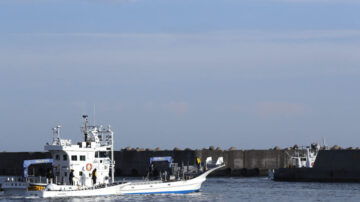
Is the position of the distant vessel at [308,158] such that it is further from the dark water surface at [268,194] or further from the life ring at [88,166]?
the life ring at [88,166]

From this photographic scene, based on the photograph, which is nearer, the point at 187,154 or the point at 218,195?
the point at 218,195

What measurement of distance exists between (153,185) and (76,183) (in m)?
7.03

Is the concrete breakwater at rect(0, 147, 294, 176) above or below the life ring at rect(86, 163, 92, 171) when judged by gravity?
above

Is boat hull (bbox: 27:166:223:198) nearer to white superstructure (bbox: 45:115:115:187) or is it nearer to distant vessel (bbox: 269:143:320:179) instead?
white superstructure (bbox: 45:115:115:187)

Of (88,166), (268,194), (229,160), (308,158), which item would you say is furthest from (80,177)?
(229,160)

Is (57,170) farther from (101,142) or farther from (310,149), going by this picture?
(310,149)

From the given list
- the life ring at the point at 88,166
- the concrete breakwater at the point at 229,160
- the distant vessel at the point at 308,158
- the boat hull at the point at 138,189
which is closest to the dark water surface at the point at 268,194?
the boat hull at the point at 138,189

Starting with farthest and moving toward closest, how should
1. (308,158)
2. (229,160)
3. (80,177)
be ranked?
(229,160) < (308,158) < (80,177)

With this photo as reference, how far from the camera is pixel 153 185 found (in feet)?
236

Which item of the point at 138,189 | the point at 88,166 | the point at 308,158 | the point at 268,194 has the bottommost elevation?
the point at 268,194

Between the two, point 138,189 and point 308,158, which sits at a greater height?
point 308,158

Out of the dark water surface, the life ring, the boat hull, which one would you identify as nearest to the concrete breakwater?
the dark water surface

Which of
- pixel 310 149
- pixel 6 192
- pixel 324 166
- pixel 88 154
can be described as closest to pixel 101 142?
pixel 88 154

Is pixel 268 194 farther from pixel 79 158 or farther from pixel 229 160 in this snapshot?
pixel 229 160
